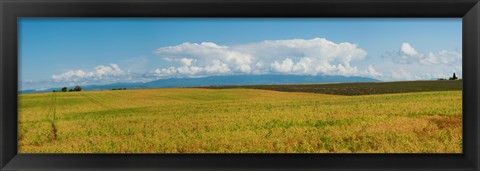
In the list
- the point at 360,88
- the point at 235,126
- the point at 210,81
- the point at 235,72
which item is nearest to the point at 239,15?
the point at 235,72

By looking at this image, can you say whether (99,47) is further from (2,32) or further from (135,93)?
(135,93)

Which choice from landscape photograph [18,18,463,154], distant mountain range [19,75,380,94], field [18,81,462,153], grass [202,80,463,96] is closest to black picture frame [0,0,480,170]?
field [18,81,462,153]

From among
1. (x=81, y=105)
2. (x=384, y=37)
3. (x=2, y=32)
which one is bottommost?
(x=81, y=105)

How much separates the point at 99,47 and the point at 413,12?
458 cm

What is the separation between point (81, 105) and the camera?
8.14 meters

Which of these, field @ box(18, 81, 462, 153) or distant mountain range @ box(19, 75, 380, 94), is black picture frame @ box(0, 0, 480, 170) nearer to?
field @ box(18, 81, 462, 153)

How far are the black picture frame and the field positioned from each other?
0.16 meters

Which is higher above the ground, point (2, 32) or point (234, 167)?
point (2, 32)

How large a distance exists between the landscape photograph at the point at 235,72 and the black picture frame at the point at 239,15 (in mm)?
1168

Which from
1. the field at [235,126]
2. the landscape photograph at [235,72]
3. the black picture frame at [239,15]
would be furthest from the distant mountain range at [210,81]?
the black picture frame at [239,15]

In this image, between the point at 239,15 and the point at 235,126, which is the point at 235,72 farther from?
the point at 239,15

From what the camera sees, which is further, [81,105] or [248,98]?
[248,98]

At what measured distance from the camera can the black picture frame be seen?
5.91 ft

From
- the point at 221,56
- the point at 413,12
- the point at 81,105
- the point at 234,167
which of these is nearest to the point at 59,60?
the point at 221,56
